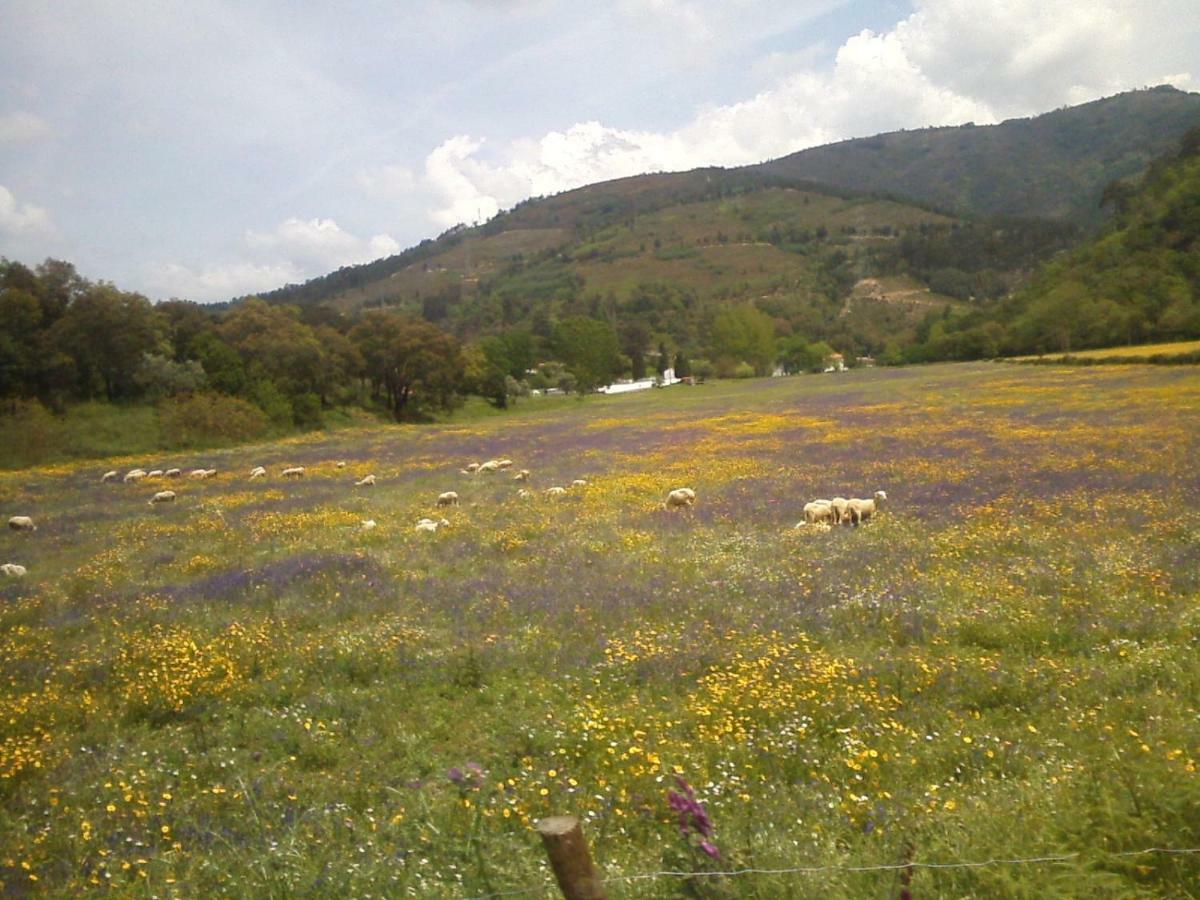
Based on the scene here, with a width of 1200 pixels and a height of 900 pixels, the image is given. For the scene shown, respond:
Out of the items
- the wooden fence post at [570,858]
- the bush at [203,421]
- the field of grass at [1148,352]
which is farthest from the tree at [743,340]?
the wooden fence post at [570,858]

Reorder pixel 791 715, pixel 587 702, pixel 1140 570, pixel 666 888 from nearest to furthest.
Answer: pixel 666 888 → pixel 791 715 → pixel 587 702 → pixel 1140 570

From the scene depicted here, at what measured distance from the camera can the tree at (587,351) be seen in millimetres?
124750

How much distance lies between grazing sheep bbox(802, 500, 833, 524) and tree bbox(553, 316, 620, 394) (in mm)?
106574

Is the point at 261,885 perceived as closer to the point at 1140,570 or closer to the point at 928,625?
the point at 928,625

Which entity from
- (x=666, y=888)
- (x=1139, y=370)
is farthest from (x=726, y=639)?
(x=1139, y=370)

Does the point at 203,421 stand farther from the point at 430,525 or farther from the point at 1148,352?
the point at 1148,352

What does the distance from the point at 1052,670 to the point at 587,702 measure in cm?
609

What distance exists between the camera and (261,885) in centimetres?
510

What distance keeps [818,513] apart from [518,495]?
11.7 m

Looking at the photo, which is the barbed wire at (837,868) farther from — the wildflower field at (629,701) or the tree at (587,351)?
the tree at (587,351)

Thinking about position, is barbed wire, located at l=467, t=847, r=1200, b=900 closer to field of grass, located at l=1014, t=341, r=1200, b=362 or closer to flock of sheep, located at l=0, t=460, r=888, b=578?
flock of sheep, located at l=0, t=460, r=888, b=578

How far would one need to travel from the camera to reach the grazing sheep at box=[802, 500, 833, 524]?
18188 mm

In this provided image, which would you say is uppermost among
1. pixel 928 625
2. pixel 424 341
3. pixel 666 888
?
pixel 424 341

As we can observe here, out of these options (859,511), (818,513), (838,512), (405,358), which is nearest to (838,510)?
(838,512)
